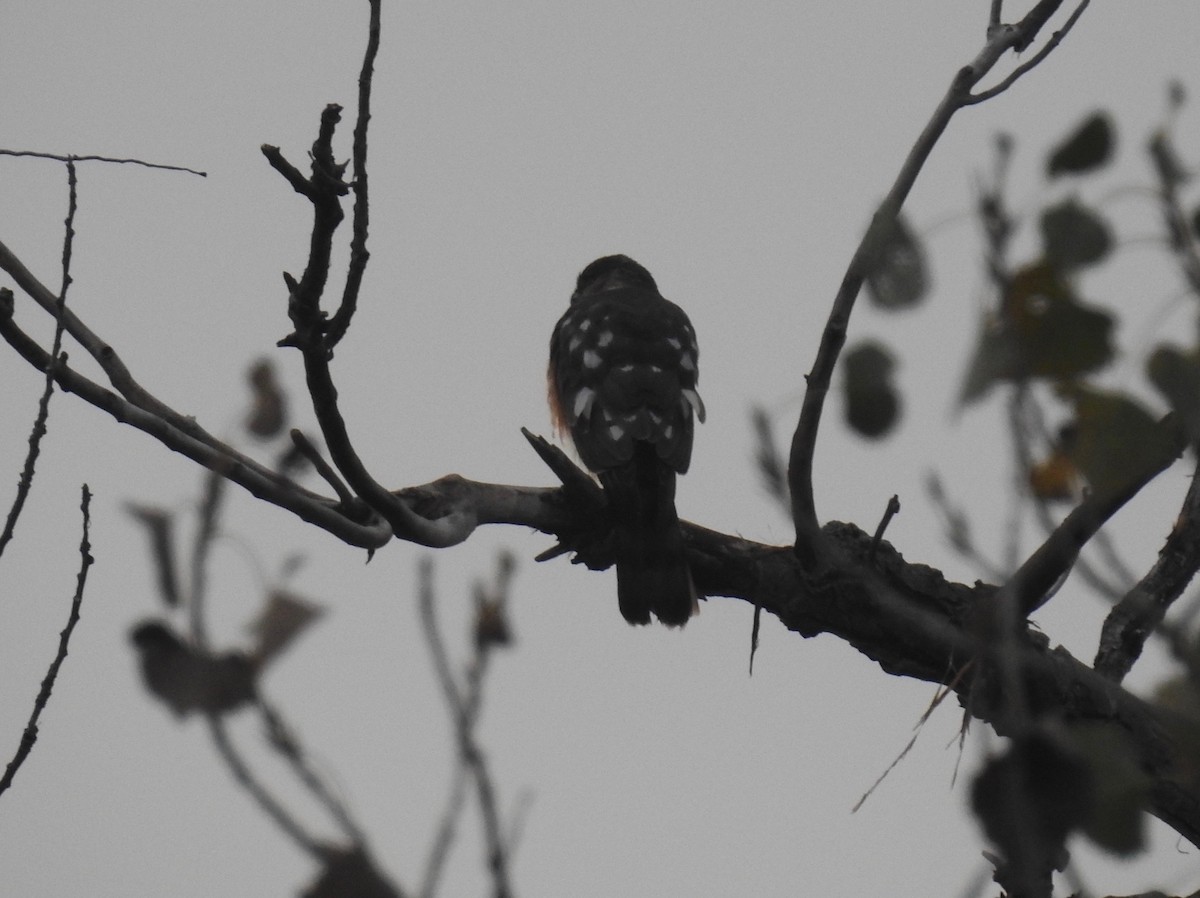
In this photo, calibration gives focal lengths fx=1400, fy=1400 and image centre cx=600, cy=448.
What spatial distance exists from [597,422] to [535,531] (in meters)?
1.03

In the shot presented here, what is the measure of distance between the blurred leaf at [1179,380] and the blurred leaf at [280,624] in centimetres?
62

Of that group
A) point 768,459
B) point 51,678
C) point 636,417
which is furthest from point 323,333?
point 636,417

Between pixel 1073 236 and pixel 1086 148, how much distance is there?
0.07 metres

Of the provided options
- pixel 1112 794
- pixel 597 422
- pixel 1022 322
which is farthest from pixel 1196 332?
pixel 597 422

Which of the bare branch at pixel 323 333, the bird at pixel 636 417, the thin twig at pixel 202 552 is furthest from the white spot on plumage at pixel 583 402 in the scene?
the thin twig at pixel 202 552

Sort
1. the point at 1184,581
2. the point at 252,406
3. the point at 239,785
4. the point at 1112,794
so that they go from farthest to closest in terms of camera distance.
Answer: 1. the point at 1184,581
2. the point at 252,406
3. the point at 1112,794
4. the point at 239,785

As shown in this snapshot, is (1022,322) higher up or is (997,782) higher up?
(1022,322)

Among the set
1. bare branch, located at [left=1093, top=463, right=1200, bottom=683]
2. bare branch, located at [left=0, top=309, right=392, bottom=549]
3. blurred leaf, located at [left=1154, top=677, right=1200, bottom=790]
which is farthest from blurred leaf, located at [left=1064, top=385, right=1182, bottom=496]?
bare branch, located at [left=1093, top=463, right=1200, bottom=683]

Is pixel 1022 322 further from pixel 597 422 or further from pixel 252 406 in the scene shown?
pixel 597 422

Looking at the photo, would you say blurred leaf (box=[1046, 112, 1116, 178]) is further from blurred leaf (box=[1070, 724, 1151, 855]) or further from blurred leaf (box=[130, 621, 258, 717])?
blurred leaf (box=[130, 621, 258, 717])

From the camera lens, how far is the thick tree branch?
2475 mm

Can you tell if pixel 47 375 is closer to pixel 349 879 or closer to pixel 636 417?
pixel 349 879

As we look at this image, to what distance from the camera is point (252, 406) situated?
1.28m

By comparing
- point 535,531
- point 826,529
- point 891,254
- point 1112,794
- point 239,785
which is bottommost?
point 239,785
